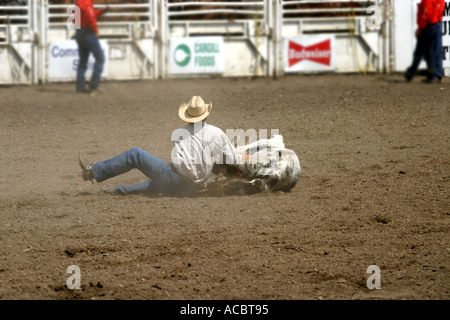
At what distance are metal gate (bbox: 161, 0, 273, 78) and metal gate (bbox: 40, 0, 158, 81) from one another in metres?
0.28

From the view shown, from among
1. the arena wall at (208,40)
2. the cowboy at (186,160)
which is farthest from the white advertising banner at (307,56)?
Result: the cowboy at (186,160)

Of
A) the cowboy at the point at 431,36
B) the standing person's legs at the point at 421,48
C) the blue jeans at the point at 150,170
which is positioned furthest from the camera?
the standing person's legs at the point at 421,48

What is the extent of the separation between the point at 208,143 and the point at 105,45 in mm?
8467

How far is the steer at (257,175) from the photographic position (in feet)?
23.8

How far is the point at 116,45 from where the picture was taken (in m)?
15.0

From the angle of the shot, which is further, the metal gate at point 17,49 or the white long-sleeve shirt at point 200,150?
the metal gate at point 17,49

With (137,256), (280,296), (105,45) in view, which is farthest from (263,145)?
(105,45)

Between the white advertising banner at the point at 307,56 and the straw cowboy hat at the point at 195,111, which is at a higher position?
the white advertising banner at the point at 307,56

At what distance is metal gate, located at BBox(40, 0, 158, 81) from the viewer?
1481cm

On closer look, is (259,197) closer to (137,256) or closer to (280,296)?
(137,256)

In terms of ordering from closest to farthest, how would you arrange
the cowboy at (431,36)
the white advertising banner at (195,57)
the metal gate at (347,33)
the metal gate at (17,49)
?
the cowboy at (431,36) < the metal gate at (17,49) < the white advertising banner at (195,57) < the metal gate at (347,33)

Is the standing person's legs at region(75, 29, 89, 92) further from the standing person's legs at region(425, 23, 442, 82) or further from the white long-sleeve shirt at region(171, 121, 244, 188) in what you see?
the white long-sleeve shirt at region(171, 121, 244, 188)

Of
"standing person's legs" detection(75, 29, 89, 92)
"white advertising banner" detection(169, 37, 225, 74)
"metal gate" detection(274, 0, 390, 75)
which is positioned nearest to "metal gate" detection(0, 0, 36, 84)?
"standing person's legs" detection(75, 29, 89, 92)

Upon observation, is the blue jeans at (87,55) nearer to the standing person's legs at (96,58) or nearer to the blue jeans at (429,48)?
the standing person's legs at (96,58)
